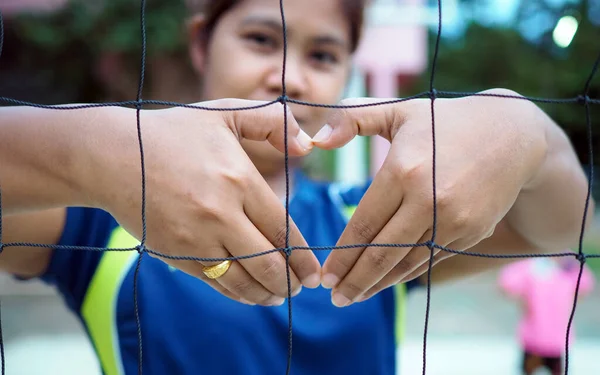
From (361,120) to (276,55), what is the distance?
0.25 metres

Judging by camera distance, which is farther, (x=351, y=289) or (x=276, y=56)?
(x=276, y=56)

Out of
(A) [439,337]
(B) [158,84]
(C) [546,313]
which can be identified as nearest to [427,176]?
(C) [546,313]

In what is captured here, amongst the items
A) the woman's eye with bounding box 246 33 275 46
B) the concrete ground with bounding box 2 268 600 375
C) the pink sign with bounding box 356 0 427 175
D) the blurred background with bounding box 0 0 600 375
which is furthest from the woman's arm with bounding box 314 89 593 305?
the pink sign with bounding box 356 0 427 175

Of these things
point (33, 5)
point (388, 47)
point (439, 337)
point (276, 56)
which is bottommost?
point (276, 56)

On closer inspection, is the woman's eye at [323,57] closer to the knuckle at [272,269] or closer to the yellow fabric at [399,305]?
the yellow fabric at [399,305]

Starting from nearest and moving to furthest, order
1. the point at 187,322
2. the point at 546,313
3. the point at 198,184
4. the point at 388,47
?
the point at 198,184 → the point at 187,322 → the point at 546,313 → the point at 388,47

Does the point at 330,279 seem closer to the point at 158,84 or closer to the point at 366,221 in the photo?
the point at 366,221

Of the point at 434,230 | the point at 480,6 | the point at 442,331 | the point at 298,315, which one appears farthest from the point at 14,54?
the point at 480,6

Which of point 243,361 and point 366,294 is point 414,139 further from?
point 243,361

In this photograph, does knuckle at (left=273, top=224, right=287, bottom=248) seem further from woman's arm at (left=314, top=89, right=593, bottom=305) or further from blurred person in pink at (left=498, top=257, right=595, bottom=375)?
blurred person in pink at (left=498, top=257, right=595, bottom=375)

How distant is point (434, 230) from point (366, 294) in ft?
0.30

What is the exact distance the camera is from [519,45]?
7773mm

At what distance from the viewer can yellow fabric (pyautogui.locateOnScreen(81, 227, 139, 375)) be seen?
0.62m

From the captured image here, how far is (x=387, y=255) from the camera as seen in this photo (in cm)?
40
